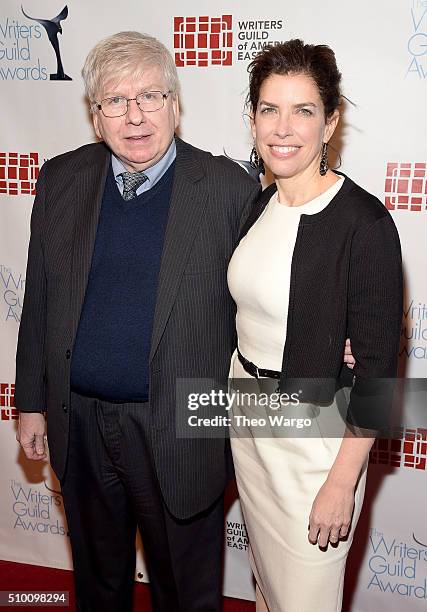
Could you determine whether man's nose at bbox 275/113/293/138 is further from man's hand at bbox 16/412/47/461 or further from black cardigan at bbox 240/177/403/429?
man's hand at bbox 16/412/47/461

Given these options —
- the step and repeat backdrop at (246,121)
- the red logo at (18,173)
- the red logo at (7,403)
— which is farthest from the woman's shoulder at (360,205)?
the red logo at (7,403)

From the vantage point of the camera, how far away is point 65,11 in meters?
2.47

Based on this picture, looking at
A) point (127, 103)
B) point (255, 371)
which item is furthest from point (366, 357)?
point (127, 103)

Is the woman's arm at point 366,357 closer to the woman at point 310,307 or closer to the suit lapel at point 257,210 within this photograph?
the woman at point 310,307

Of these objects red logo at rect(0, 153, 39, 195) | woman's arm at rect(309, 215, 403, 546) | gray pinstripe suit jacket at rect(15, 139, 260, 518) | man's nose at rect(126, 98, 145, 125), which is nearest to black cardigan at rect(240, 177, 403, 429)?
woman's arm at rect(309, 215, 403, 546)

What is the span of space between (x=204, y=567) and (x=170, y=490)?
340 mm

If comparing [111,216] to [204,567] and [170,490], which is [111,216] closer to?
[170,490]

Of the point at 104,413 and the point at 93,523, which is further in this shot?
the point at 93,523

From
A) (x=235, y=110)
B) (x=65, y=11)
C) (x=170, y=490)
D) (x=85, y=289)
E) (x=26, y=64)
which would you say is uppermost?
(x=65, y=11)

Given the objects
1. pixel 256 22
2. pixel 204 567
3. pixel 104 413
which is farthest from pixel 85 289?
pixel 256 22

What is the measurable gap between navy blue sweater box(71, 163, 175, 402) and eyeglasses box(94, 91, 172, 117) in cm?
21

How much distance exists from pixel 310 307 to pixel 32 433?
3.15ft

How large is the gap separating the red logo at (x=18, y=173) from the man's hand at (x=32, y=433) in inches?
36.6

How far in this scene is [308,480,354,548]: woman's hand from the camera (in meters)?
1.66
